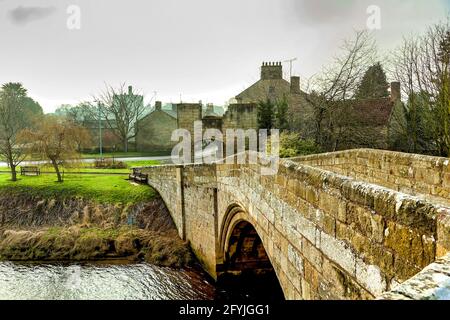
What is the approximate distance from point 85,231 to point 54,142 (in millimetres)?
7411

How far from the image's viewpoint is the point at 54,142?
22.0 meters

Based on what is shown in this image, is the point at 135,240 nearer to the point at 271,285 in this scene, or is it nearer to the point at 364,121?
the point at 271,285

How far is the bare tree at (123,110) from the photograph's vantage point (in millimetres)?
39125

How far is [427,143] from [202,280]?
1367cm

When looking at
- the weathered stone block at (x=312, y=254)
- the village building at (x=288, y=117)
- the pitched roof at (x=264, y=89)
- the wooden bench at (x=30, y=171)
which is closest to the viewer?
the weathered stone block at (x=312, y=254)

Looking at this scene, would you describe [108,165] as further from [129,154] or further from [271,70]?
[271,70]

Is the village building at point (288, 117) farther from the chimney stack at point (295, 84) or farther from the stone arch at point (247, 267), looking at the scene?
the stone arch at point (247, 267)

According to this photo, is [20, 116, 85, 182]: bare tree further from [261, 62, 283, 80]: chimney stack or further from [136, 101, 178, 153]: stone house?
[261, 62, 283, 80]: chimney stack

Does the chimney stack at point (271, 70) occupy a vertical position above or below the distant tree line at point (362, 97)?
above

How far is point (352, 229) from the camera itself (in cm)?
315

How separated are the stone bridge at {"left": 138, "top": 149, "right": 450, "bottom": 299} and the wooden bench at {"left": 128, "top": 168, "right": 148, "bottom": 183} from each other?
1116 cm

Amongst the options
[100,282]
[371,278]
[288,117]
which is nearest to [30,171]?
[100,282]

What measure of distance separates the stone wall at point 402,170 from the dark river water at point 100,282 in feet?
20.6

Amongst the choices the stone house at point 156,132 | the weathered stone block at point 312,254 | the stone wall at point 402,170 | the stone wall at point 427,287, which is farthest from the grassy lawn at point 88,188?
the stone wall at point 427,287
